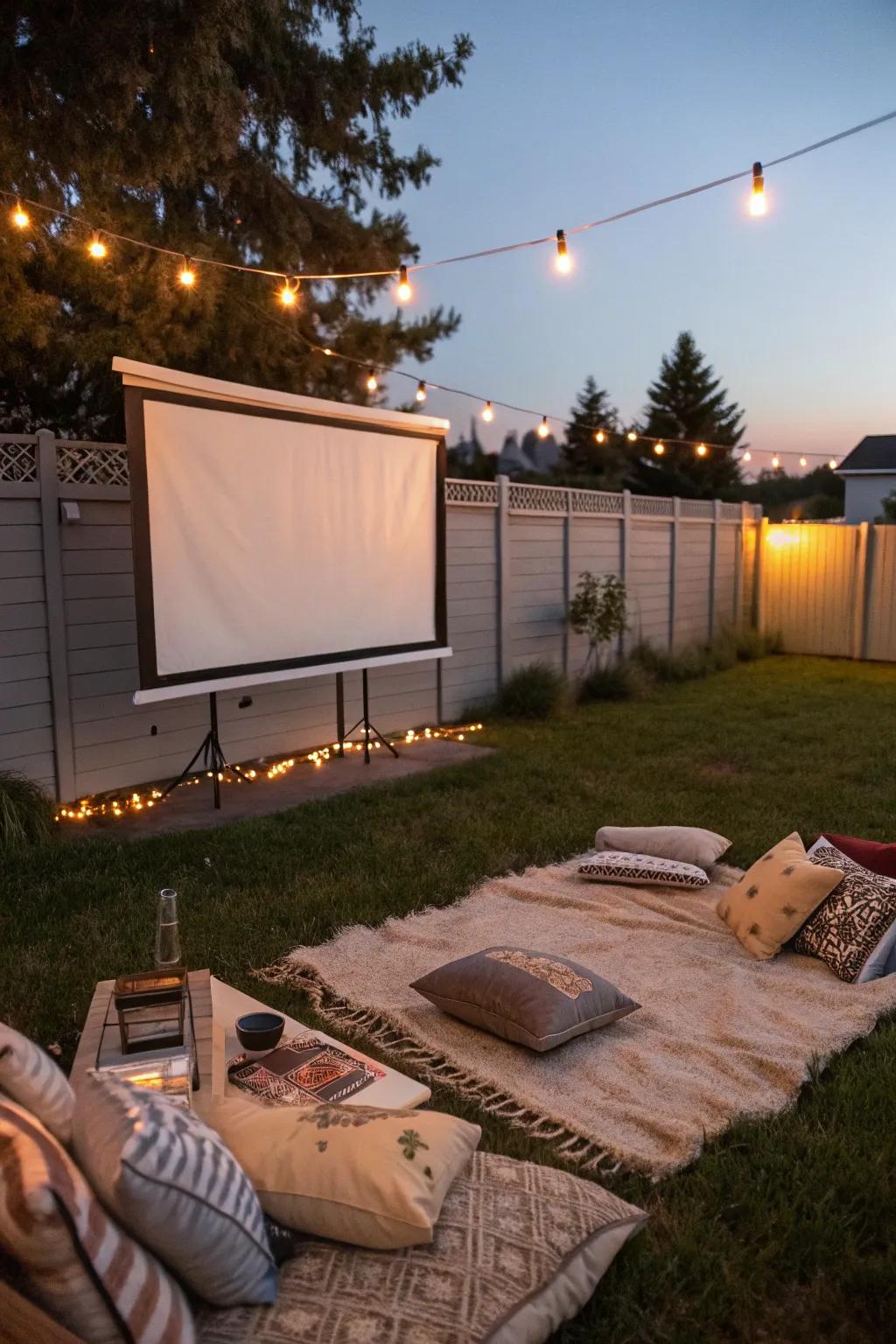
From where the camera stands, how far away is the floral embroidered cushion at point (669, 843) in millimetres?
4199

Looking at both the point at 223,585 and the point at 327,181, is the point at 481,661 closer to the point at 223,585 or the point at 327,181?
the point at 223,585

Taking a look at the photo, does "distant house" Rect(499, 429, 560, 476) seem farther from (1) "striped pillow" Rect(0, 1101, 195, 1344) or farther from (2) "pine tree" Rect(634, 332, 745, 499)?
(1) "striped pillow" Rect(0, 1101, 195, 1344)

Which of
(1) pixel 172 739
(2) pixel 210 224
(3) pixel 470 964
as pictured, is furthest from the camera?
(2) pixel 210 224

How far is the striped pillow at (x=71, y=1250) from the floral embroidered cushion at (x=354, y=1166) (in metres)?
0.35

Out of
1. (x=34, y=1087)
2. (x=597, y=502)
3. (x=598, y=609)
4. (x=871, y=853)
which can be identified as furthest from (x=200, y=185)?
(x=34, y=1087)

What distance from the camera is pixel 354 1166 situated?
1577 millimetres

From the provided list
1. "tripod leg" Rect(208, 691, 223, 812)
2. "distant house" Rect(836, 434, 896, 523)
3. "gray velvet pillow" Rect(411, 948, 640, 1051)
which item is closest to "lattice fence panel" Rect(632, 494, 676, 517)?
"tripod leg" Rect(208, 691, 223, 812)

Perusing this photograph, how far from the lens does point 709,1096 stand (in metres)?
2.48

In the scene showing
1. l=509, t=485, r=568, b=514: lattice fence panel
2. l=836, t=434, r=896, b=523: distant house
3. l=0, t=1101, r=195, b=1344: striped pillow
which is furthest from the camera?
l=836, t=434, r=896, b=523: distant house

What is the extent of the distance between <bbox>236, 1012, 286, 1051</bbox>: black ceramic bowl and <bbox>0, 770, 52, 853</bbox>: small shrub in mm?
2368

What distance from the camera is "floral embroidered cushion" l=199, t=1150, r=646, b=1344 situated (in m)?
1.37

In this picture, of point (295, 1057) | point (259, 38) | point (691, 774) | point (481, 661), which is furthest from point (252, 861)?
point (259, 38)

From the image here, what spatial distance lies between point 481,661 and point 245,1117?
6.25 m

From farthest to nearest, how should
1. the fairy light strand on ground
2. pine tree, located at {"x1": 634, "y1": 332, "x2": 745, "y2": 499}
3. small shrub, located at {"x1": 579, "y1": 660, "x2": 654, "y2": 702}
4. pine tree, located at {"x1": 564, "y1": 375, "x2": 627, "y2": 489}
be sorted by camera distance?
pine tree, located at {"x1": 634, "y1": 332, "x2": 745, "y2": 499}, pine tree, located at {"x1": 564, "y1": 375, "x2": 627, "y2": 489}, small shrub, located at {"x1": 579, "y1": 660, "x2": 654, "y2": 702}, the fairy light strand on ground
